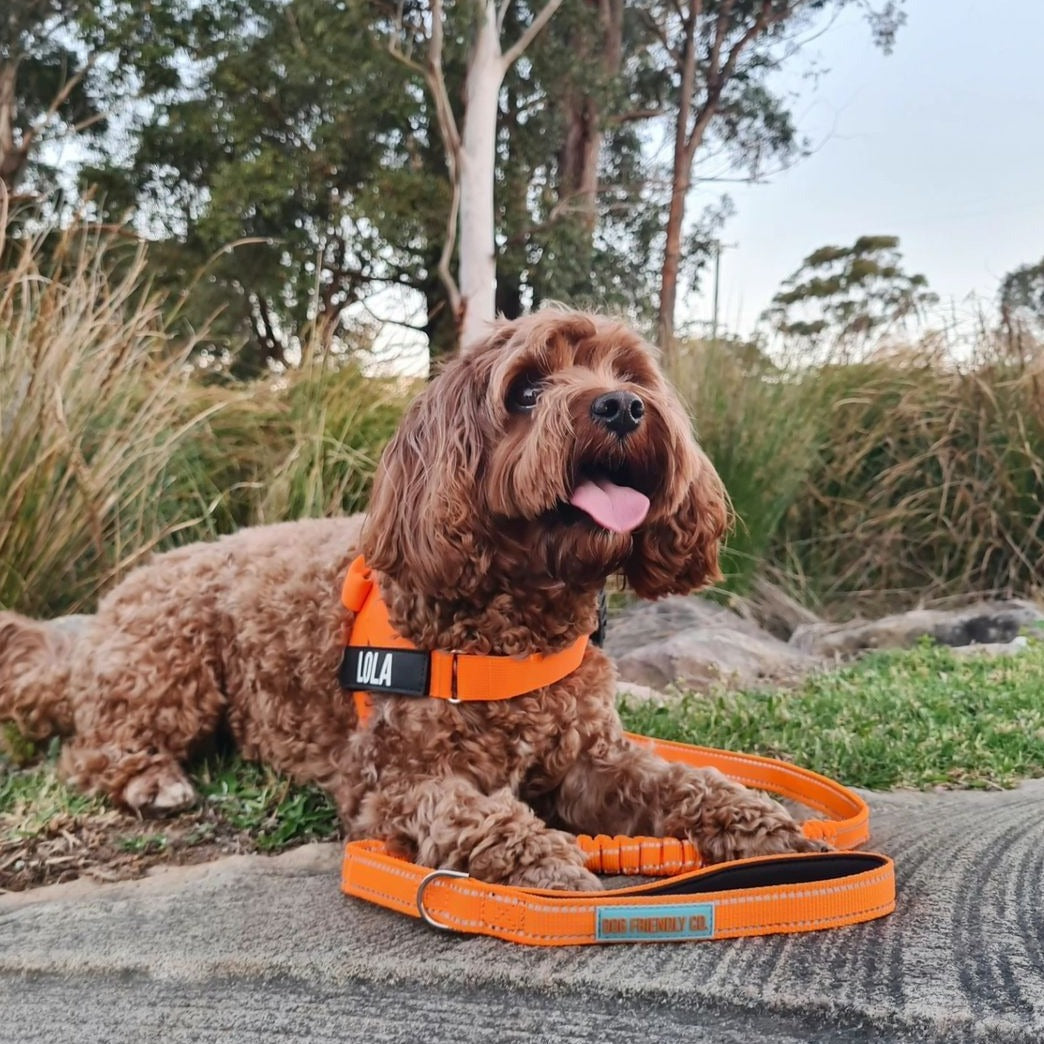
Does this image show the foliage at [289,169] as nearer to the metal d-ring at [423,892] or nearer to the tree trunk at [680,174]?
the tree trunk at [680,174]

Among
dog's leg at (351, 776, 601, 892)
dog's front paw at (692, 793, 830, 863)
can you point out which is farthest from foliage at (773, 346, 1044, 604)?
dog's leg at (351, 776, 601, 892)

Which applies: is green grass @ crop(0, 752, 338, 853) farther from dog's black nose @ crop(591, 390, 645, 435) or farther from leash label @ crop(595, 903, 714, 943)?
dog's black nose @ crop(591, 390, 645, 435)

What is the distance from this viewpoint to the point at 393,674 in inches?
85.8

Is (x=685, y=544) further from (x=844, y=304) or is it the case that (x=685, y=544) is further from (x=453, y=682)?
(x=844, y=304)

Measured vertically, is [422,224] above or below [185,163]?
below

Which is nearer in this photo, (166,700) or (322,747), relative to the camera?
(322,747)

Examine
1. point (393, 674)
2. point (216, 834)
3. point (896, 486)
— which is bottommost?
point (216, 834)

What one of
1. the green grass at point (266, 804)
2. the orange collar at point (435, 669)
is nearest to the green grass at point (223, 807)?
the green grass at point (266, 804)

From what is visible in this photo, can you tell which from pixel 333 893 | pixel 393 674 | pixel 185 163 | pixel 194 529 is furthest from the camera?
pixel 185 163

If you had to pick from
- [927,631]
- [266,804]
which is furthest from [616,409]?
[927,631]

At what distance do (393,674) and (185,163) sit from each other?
49.8 feet

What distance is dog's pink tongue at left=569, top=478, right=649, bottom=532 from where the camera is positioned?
2.01m

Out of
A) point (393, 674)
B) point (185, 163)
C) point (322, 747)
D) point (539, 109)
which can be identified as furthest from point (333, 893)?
point (185, 163)

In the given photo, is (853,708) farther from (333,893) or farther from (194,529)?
(194,529)
